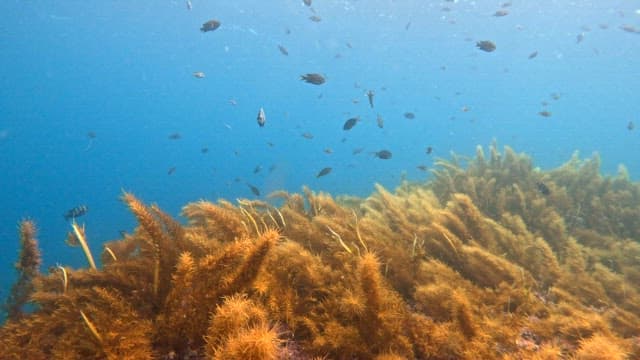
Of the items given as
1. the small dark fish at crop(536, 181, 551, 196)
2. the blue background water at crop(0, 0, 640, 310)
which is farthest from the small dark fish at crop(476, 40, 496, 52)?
the blue background water at crop(0, 0, 640, 310)

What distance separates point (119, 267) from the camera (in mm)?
3020

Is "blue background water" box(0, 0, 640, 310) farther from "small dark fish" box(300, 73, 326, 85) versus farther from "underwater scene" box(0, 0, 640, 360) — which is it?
"small dark fish" box(300, 73, 326, 85)

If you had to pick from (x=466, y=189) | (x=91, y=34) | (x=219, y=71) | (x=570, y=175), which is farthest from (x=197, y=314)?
(x=219, y=71)

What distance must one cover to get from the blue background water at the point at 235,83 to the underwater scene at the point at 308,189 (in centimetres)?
61

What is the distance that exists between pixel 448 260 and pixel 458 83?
→ 125 m

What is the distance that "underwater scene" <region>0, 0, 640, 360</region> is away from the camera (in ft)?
8.41

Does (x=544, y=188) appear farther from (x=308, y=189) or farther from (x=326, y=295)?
(x=326, y=295)

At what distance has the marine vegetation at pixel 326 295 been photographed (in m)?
2.32

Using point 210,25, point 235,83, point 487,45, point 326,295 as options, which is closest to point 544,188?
point 487,45

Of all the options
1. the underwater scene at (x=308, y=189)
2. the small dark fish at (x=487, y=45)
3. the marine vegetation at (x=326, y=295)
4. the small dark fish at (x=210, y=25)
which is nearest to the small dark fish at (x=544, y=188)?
the underwater scene at (x=308, y=189)

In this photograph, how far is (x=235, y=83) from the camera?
8912cm

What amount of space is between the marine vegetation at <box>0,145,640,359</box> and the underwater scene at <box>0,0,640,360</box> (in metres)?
0.02

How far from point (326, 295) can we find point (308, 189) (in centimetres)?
296

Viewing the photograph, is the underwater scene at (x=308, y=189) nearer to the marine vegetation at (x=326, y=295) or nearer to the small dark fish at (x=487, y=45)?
the marine vegetation at (x=326, y=295)
